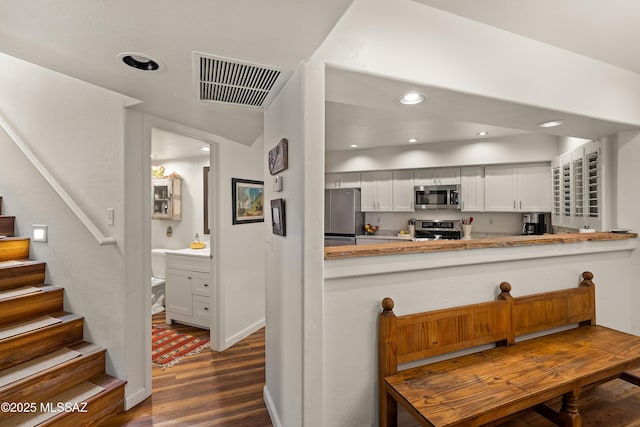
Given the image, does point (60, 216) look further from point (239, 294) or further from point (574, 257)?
point (574, 257)

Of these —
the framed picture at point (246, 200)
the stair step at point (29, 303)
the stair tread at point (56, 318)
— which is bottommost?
the stair tread at point (56, 318)

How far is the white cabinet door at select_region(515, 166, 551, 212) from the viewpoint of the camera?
4227 mm

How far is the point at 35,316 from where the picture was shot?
224 cm

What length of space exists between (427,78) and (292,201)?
100 cm

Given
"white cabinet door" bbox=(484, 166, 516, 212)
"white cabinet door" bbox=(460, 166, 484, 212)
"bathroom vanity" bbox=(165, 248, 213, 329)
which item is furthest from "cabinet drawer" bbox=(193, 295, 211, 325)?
"white cabinet door" bbox=(484, 166, 516, 212)

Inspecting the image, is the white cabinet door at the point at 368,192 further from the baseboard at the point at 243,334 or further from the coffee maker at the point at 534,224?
the baseboard at the point at 243,334

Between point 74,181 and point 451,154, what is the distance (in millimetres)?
4597

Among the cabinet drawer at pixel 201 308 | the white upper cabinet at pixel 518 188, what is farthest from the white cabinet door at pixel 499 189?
the cabinet drawer at pixel 201 308

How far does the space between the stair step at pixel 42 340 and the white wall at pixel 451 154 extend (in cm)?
414

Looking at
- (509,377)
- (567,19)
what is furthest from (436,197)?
(509,377)

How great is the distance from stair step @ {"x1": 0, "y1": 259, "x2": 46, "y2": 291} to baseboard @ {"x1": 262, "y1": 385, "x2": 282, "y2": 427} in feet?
6.78

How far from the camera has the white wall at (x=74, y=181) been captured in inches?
84.9

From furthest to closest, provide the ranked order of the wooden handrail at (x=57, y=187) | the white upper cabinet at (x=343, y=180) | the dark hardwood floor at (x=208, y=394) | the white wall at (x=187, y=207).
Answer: the white upper cabinet at (x=343, y=180)
the white wall at (x=187, y=207)
the wooden handrail at (x=57, y=187)
the dark hardwood floor at (x=208, y=394)

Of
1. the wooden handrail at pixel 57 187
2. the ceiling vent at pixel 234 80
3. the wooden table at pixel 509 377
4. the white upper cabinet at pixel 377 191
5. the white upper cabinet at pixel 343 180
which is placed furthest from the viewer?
the white upper cabinet at pixel 343 180
